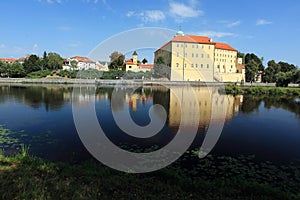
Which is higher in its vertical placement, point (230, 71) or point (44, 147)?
point (230, 71)

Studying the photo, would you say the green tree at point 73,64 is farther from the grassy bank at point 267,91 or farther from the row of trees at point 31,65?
the grassy bank at point 267,91

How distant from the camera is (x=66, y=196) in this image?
3891mm

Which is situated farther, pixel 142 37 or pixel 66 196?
pixel 142 37

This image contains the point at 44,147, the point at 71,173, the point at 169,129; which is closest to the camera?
the point at 71,173

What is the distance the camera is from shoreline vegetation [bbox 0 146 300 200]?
4109 mm

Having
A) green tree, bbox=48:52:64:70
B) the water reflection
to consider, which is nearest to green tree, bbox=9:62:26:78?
green tree, bbox=48:52:64:70

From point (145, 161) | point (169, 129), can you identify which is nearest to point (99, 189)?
point (145, 161)

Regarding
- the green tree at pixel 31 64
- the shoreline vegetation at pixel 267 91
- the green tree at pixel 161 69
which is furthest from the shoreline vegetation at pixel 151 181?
the green tree at pixel 31 64

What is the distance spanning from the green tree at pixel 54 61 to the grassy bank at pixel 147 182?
72.6 metres

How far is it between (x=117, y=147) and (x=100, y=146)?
0.70 metres

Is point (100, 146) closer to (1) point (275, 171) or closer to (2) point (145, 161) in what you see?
(2) point (145, 161)

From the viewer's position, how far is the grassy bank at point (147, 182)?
410 centimetres

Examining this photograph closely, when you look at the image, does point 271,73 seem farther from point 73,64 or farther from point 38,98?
point 38,98

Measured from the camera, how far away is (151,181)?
203 inches
